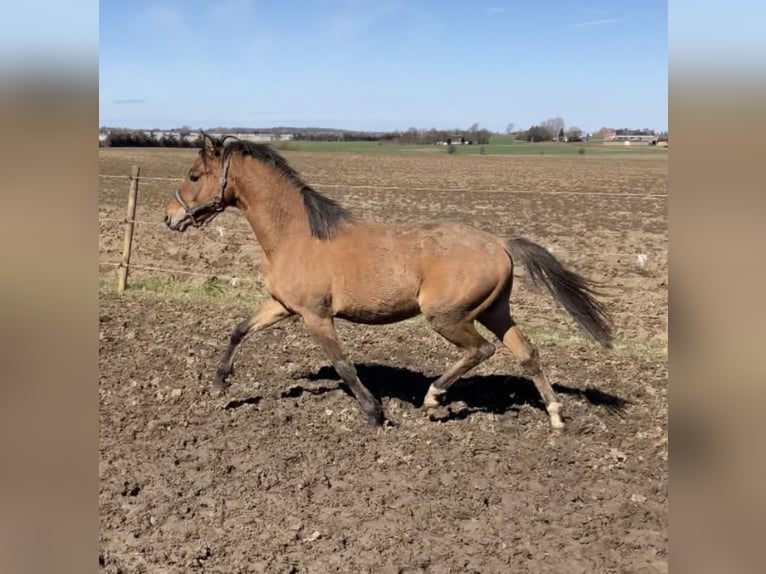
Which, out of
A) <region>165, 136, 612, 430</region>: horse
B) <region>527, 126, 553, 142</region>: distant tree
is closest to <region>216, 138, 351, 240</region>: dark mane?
<region>165, 136, 612, 430</region>: horse

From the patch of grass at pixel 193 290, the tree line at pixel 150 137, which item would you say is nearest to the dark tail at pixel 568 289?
the tree line at pixel 150 137

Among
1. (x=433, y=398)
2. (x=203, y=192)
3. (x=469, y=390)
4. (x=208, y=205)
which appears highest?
(x=203, y=192)

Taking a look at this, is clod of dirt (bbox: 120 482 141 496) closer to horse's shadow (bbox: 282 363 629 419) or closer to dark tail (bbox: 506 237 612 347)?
horse's shadow (bbox: 282 363 629 419)

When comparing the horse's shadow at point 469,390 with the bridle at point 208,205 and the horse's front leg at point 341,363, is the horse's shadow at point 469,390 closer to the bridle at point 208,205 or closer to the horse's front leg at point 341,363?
the horse's front leg at point 341,363

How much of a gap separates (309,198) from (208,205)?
0.84m

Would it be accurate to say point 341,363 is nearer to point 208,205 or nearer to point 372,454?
point 372,454

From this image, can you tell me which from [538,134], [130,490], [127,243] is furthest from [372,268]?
[538,134]

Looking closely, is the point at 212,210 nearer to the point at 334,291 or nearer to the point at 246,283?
the point at 334,291

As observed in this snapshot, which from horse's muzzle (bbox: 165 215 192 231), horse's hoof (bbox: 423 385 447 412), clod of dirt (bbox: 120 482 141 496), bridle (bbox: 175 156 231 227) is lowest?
clod of dirt (bbox: 120 482 141 496)

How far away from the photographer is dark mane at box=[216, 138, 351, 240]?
17.0 ft

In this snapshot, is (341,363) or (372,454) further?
(341,363)

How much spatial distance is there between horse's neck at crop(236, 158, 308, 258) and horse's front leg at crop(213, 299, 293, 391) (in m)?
0.47

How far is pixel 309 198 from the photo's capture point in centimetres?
529
